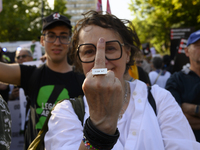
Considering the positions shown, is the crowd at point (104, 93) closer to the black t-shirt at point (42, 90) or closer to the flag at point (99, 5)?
the black t-shirt at point (42, 90)

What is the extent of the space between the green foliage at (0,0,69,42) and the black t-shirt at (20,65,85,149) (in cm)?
1577

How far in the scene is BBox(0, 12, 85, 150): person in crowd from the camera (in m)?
2.45

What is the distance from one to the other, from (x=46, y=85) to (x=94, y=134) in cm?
164

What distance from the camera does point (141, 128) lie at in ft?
4.94

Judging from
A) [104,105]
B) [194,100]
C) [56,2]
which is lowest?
[194,100]

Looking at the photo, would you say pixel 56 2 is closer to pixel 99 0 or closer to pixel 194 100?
pixel 99 0

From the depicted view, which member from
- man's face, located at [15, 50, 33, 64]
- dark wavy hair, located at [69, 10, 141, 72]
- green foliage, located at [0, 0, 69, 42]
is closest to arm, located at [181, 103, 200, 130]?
dark wavy hair, located at [69, 10, 141, 72]

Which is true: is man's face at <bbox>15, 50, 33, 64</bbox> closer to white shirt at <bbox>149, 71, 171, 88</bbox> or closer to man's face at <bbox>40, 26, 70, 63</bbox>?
man's face at <bbox>40, 26, 70, 63</bbox>

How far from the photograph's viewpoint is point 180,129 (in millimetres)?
1525

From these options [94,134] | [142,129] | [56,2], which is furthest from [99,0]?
[56,2]

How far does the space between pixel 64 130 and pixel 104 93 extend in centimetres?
58

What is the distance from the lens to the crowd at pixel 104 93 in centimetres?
107

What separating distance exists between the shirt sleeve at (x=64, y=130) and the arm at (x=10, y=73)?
3.32 ft

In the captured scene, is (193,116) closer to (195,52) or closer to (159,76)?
(195,52)
